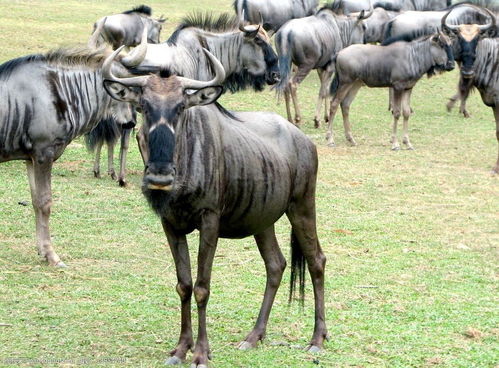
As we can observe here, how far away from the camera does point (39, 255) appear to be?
27.3 feet

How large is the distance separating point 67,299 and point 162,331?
107 cm

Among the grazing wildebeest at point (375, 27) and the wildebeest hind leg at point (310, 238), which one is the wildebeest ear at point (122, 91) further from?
the grazing wildebeest at point (375, 27)

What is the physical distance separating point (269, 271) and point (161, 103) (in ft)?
5.23

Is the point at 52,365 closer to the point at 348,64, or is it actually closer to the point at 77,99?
the point at 77,99

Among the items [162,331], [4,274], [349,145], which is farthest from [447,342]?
[349,145]

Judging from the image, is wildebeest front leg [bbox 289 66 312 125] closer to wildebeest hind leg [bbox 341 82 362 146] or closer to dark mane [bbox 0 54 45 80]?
wildebeest hind leg [bbox 341 82 362 146]

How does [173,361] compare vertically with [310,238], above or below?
below

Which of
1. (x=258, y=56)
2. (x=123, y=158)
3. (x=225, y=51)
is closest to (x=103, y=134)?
(x=123, y=158)

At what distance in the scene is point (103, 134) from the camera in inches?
449

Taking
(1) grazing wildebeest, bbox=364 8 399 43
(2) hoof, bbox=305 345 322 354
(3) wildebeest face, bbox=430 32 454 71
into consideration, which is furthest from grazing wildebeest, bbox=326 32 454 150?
(2) hoof, bbox=305 345 322 354

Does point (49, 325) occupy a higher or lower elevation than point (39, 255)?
higher

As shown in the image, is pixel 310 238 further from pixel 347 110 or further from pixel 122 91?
pixel 347 110

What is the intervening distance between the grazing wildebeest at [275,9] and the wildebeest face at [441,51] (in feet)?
25.6

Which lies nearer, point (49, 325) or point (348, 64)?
point (49, 325)
